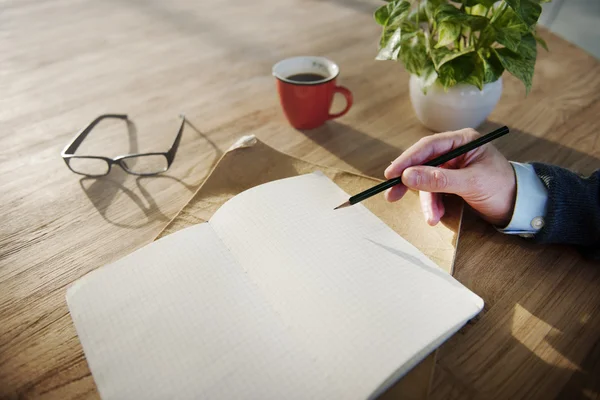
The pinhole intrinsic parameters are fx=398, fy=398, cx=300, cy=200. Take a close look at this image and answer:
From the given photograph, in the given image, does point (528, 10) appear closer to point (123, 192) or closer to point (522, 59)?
point (522, 59)

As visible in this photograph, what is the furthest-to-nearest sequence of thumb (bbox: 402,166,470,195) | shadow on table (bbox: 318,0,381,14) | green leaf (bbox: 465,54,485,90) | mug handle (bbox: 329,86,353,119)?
shadow on table (bbox: 318,0,381,14) → mug handle (bbox: 329,86,353,119) → green leaf (bbox: 465,54,485,90) → thumb (bbox: 402,166,470,195)

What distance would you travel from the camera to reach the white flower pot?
0.68 meters

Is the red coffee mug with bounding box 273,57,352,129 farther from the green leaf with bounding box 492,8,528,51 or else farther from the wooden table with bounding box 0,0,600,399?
the green leaf with bounding box 492,8,528,51

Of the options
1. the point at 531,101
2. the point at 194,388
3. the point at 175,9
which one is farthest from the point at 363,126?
the point at 175,9

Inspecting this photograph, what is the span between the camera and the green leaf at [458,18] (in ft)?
1.90

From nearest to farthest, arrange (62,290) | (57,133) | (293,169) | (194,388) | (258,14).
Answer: (194,388)
(62,290)
(293,169)
(57,133)
(258,14)

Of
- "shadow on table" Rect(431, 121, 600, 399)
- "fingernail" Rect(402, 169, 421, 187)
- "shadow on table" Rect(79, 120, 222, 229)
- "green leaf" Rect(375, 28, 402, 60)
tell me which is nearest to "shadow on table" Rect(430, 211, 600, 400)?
"shadow on table" Rect(431, 121, 600, 399)

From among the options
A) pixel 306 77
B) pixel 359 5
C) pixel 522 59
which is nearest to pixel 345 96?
pixel 306 77

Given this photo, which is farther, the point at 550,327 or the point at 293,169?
the point at 293,169

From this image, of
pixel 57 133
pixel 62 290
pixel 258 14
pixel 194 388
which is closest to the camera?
pixel 194 388

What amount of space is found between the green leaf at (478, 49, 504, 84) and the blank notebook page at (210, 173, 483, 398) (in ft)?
0.98

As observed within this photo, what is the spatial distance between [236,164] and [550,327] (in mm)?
480

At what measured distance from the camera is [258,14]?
120cm

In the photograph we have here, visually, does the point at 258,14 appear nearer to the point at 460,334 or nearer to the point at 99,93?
the point at 99,93
